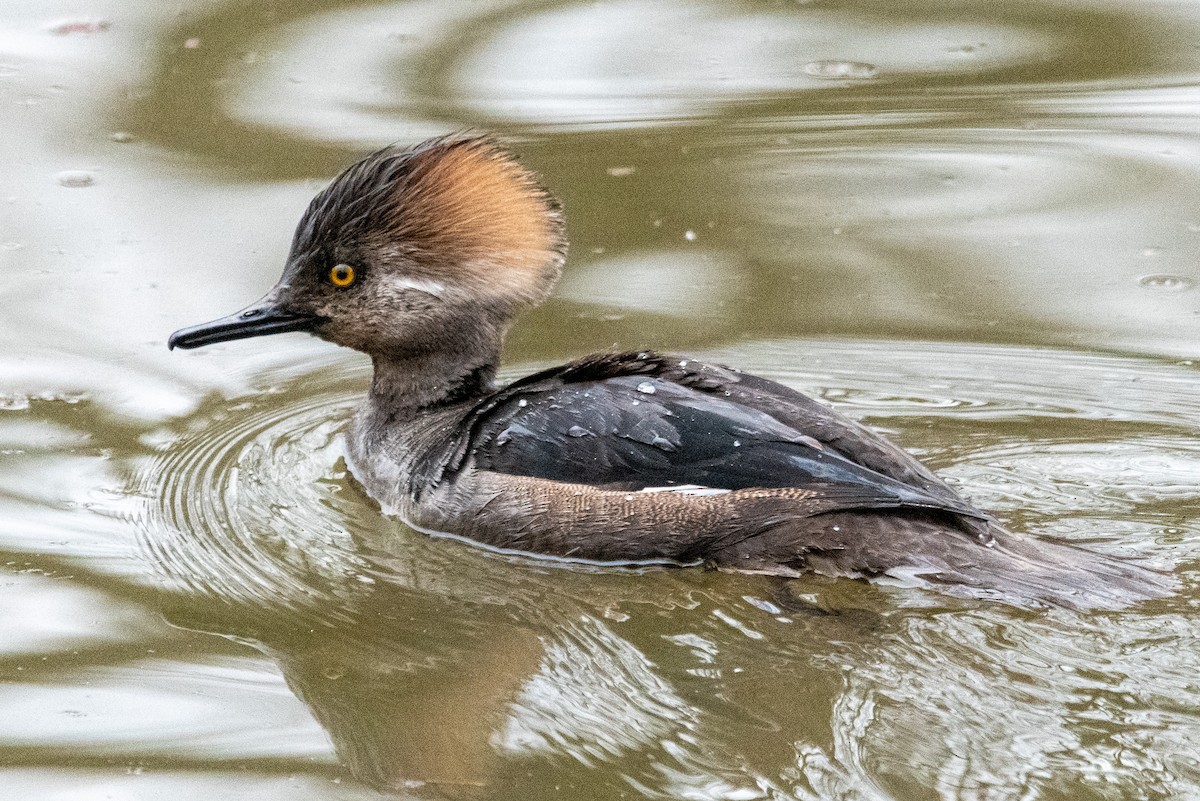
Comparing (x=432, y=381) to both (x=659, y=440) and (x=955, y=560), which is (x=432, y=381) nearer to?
(x=659, y=440)

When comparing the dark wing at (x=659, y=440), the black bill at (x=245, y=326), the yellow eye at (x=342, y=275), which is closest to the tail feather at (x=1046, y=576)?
the dark wing at (x=659, y=440)

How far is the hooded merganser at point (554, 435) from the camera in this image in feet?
17.0

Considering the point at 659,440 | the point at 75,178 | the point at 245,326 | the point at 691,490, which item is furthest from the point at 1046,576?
the point at 75,178

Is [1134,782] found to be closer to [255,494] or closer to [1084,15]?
[255,494]

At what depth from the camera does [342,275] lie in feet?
19.7

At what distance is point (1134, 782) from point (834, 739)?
0.75 m

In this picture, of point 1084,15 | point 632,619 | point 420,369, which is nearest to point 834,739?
point 632,619

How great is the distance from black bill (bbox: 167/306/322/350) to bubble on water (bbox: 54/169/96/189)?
2.43 metres

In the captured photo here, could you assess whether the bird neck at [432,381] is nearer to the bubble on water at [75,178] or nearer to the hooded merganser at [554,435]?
the hooded merganser at [554,435]

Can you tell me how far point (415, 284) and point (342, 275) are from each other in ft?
0.89

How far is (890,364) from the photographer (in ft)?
22.2

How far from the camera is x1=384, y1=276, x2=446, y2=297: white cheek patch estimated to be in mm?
5984

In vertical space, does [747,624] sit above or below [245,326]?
below

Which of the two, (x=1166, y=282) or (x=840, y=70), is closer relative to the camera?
(x=1166, y=282)
